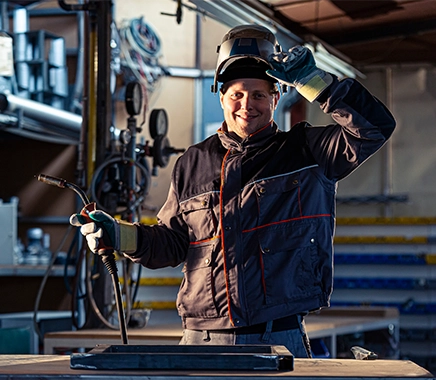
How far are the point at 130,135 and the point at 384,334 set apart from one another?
2143mm

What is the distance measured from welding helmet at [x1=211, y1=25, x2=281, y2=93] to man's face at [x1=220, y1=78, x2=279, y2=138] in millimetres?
27

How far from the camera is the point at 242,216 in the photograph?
7.00 feet

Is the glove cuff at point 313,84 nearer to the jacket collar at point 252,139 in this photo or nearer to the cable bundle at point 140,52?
the jacket collar at point 252,139

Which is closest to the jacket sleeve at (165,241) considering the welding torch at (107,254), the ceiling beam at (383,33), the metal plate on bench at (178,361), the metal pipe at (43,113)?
the welding torch at (107,254)

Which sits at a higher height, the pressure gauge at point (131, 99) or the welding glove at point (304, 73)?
the pressure gauge at point (131, 99)

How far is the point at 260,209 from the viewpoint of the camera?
6.97ft

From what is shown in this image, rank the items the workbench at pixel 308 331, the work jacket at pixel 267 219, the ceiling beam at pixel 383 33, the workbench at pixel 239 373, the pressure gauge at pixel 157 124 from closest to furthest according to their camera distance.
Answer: the workbench at pixel 239 373, the work jacket at pixel 267 219, the workbench at pixel 308 331, the pressure gauge at pixel 157 124, the ceiling beam at pixel 383 33

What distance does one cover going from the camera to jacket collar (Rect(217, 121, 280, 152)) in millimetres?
2205

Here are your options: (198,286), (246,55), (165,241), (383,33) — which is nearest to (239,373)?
(198,286)

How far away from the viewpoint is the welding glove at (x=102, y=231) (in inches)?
76.7

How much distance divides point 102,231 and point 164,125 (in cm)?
270

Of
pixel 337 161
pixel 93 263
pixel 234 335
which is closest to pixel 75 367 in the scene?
pixel 234 335

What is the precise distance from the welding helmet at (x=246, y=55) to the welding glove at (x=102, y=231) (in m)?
0.54

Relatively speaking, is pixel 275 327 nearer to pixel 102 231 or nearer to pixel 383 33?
pixel 102 231
